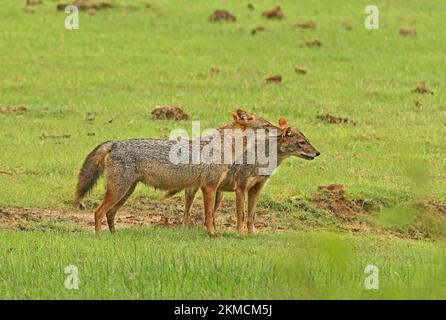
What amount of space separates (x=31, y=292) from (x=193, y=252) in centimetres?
270

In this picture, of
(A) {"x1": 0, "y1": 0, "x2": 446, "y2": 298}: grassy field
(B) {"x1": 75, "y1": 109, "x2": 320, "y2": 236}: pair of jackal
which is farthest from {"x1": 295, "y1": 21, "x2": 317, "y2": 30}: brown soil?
(B) {"x1": 75, "y1": 109, "x2": 320, "y2": 236}: pair of jackal

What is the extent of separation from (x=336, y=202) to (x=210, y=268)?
5905mm

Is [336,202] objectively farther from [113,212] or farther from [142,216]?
[113,212]

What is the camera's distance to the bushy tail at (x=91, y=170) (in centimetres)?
1462

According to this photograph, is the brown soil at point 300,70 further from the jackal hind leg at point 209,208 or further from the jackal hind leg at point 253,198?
the jackal hind leg at point 209,208

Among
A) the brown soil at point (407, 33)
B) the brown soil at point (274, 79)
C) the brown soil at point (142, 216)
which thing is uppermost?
the brown soil at point (407, 33)

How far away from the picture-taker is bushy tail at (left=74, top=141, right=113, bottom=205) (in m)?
14.6

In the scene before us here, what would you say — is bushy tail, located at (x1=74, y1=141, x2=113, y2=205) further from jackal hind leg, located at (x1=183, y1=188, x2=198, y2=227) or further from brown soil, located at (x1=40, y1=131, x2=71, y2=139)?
brown soil, located at (x1=40, y1=131, x2=71, y2=139)

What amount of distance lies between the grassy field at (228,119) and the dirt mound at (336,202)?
0.68 feet

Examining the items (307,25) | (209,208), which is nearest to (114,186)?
(209,208)

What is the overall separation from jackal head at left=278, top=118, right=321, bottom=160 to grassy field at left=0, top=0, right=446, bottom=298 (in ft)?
3.43

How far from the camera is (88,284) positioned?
34.1ft

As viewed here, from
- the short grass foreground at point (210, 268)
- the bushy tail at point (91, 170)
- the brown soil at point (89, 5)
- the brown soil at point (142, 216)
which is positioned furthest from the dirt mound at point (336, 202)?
the brown soil at point (89, 5)
